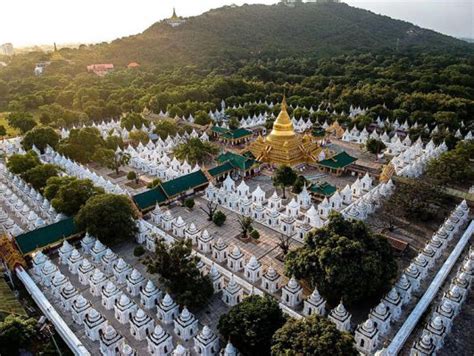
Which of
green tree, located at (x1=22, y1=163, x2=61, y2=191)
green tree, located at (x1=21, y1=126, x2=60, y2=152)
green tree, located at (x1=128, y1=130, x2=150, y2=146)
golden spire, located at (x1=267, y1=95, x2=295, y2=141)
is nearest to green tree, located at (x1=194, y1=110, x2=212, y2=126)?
green tree, located at (x1=128, y1=130, x2=150, y2=146)

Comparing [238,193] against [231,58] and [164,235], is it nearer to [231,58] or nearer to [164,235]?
[164,235]

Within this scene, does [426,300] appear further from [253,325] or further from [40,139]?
[40,139]

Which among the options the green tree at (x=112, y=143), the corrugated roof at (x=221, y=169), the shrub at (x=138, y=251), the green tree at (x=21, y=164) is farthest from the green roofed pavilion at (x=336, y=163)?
the green tree at (x=21, y=164)

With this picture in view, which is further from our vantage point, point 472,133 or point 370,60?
point 370,60

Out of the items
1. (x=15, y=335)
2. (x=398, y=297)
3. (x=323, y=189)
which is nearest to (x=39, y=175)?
(x=15, y=335)

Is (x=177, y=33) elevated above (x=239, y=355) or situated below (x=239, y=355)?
above

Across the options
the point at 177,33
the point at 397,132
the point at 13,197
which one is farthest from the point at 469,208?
the point at 177,33
